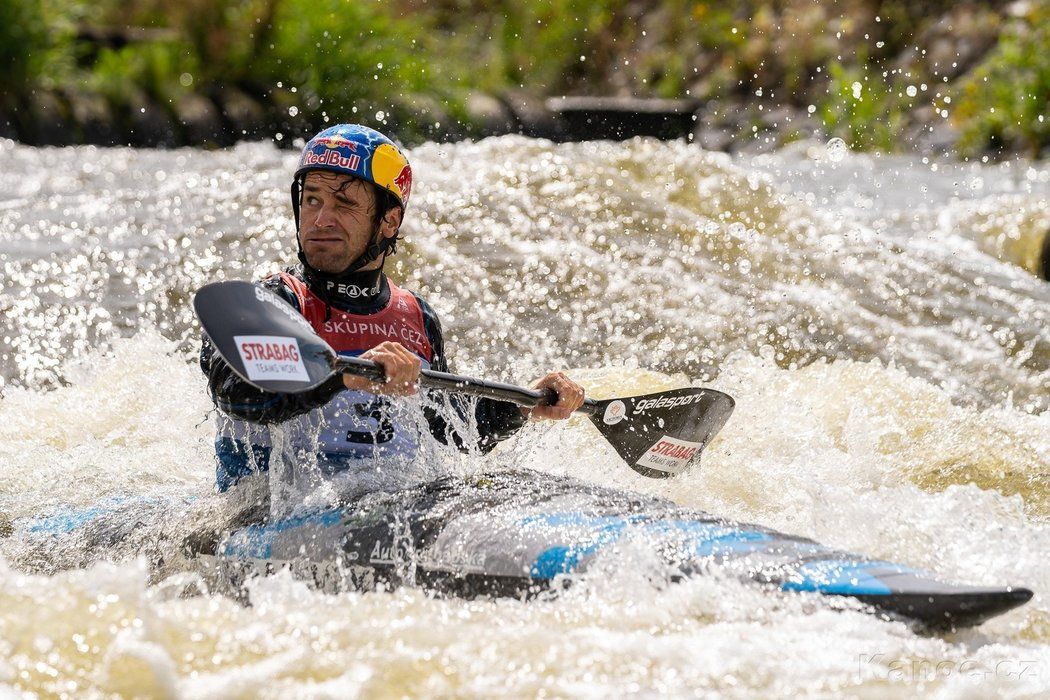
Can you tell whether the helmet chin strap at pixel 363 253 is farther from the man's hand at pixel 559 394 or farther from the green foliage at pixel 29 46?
the green foliage at pixel 29 46

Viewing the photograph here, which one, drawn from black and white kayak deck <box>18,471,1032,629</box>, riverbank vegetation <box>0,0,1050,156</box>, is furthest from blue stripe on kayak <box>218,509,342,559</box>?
riverbank vegetation <box>0,0,1050,156</box>

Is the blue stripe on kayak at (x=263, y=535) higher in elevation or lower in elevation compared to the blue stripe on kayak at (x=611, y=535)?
lower

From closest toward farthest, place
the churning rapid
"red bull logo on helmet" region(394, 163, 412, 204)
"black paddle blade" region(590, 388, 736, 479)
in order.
Answer: the churning rapid → "red bull logo on helmet" region(394, 163, 412, 204) → "black paddle blade" region(590, 388, 736, 479)

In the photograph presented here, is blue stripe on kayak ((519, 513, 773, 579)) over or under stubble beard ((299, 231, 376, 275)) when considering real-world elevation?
under

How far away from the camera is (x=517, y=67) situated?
1756 centimetres

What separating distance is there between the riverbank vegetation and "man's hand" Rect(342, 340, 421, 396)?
9.03 metres

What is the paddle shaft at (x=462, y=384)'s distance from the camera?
135 inches

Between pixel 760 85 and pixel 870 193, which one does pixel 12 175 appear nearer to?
pixel 870 193

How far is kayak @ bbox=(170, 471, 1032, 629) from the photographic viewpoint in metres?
2.96

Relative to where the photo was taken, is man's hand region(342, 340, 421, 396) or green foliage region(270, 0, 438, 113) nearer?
man's hand region(342, 340, 421, 396)

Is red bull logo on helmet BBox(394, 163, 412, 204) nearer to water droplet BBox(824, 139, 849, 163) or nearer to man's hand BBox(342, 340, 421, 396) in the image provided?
man's hand BBox(342, 340, 421, 396)

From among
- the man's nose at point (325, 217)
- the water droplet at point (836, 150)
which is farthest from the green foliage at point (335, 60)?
the man's nose at point (325, 217)

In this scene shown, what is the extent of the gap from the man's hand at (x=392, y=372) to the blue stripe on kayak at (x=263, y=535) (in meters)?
0.38

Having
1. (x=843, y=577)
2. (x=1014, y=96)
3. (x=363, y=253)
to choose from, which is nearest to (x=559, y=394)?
(x=363, y=253)
